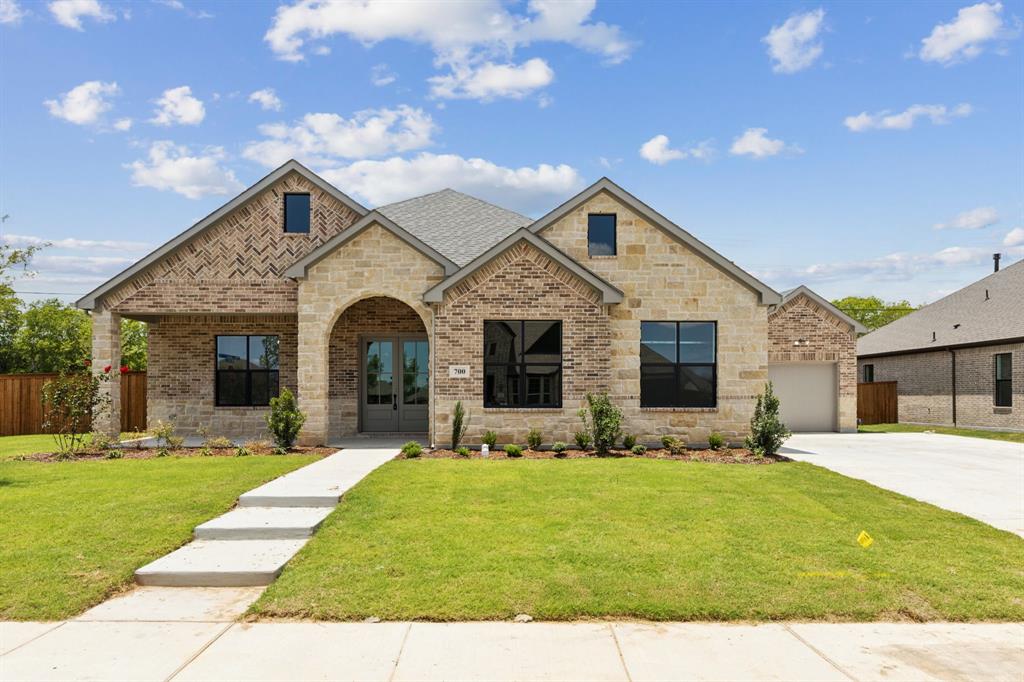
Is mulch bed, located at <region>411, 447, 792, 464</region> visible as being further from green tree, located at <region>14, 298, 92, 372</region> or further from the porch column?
green tree, located at <region>14, 298, 92, 372</region>

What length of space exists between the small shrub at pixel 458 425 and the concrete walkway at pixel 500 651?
912 cm

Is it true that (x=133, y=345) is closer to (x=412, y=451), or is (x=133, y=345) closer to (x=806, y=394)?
(x=412, y=451)

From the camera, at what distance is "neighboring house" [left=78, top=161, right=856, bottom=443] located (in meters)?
14.9

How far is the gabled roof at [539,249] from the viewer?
47.9ft

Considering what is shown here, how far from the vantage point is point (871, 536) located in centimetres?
747

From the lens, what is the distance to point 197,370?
58.0ft

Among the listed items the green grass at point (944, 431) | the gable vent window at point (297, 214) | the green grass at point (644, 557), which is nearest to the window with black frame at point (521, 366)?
the green grass at point (644, 557)

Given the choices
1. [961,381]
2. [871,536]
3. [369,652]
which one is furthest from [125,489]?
[961,381]

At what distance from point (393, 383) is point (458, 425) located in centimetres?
376

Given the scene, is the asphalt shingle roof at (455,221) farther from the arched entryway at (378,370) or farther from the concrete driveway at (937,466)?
the concrete driveway at (937,466)

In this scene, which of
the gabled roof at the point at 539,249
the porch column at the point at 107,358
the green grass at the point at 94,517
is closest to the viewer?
the green grass at the point at 94,517

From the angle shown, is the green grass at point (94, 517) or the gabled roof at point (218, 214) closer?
the green grass at point (94, 517)

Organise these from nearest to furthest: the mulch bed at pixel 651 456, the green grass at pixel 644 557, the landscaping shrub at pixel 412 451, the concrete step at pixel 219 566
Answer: the green grass at pixel 644 557, the concrete step at pixel 219 566, the landscaping shrub at pixel 412 451, the mulch bed at pixel 651 456

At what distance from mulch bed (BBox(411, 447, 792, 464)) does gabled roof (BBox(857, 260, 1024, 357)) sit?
537 inches
